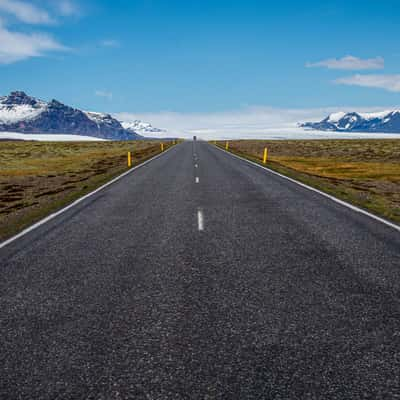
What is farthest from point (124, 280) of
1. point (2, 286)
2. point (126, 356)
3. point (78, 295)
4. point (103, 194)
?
point (103, 194)

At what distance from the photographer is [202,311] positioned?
4.68 m

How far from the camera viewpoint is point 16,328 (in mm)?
4359

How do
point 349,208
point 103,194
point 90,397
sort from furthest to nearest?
point 103,194 → point 349,208 → point 90,397

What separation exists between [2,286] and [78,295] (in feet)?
3.94

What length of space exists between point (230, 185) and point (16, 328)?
1228 cm

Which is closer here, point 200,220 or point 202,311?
point 202,311

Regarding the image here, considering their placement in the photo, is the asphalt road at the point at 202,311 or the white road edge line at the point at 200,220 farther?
the white road edge line at the point at 200,220

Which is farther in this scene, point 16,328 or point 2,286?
point 2,286

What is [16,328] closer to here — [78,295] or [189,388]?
[78,295]

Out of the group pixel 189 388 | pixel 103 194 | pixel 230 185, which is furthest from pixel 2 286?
pixel 230 185

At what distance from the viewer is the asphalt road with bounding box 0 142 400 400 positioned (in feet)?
11.1

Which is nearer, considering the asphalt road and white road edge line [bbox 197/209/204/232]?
the asphalt road

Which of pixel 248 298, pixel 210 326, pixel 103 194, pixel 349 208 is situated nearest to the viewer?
pixel 210 326

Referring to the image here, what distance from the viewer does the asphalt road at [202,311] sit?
339cm
